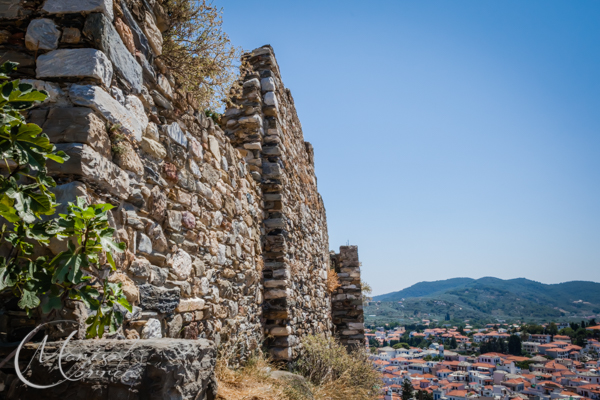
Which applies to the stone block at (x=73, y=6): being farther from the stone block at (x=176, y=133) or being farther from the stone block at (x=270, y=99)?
the stone block at (x=270, y=99)

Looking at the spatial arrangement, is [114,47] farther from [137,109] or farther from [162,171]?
[162,171]

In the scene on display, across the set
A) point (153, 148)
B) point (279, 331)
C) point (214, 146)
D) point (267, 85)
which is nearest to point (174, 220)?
point (153, 148)

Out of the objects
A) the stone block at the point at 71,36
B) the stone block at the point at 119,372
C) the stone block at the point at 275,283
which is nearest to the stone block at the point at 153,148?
the stone block at the point at 71,36

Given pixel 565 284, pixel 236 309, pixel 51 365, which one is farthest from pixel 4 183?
pixel 565 284

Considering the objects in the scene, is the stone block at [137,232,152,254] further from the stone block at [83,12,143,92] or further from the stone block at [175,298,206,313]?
the stone block at [83,12,143,92]

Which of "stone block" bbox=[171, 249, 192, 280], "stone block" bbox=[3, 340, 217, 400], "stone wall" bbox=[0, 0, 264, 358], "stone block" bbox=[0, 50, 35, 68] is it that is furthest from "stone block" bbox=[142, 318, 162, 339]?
"stone block" bbox=[0, 50, 35, 68]

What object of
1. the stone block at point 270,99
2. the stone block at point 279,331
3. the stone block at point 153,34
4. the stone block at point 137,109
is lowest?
the stone block at point 279,331

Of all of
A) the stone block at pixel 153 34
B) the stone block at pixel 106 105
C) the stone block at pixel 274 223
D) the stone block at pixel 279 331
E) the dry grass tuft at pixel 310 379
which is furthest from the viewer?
the stone block at pixel 274 223
